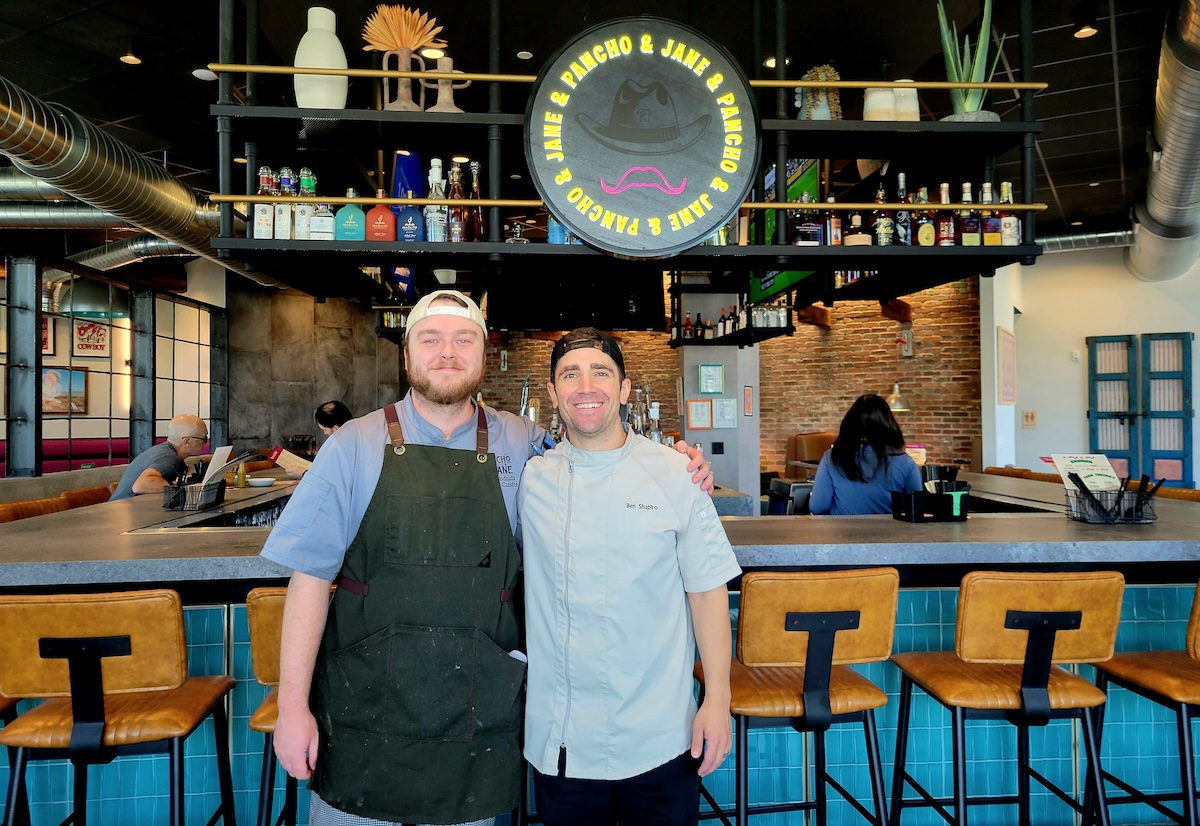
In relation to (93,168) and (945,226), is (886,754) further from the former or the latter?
(93,168)

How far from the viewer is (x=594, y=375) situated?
1510mm

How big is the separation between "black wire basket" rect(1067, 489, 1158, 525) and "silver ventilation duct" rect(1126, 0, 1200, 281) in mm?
2259

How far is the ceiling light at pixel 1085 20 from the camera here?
142 inches

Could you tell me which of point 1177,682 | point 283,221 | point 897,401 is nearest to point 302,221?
point 283,221

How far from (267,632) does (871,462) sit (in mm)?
2557

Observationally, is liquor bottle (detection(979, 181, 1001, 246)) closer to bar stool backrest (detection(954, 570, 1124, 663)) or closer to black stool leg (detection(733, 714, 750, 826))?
bar stool backrest (detection(954, 570, 1124, 663))

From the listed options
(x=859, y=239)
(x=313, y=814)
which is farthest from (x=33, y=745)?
(x=859, y=239)

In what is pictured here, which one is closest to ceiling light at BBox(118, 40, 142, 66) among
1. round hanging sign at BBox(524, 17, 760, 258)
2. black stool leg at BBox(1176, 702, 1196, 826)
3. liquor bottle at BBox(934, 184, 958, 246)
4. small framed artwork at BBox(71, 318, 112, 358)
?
round hanging sign at BBox(524, 17, 760, 258)

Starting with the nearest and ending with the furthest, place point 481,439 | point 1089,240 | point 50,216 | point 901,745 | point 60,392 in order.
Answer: point 481,439
point 901,745
point 50,216
point 1089,240
point 60,392

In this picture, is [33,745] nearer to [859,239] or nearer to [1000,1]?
[859,239]

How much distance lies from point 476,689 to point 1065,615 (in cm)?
153

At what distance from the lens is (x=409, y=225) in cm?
242

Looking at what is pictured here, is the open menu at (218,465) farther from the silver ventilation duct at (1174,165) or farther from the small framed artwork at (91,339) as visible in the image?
the small framed artwork at (91,339)

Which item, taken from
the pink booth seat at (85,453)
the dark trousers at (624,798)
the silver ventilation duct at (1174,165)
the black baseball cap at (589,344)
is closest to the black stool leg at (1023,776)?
the dark trousers at (624,798)
